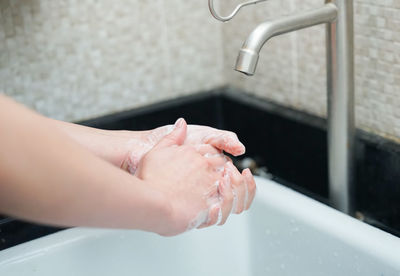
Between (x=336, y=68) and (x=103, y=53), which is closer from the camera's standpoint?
(x=336, y=68)

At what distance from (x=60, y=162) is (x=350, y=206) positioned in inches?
24.7

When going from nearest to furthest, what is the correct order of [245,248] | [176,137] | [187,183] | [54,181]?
[54,181], [187,183], [176,137], [245,248]

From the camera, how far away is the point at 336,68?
998 mm

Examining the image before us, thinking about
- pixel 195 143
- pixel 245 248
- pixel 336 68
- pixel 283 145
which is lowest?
pixel 245 248

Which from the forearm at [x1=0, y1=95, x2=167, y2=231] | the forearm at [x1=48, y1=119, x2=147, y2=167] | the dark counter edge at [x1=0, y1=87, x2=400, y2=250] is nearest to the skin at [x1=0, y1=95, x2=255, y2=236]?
the forearm at [x1=0, y1=95, x2=167, y2=231]

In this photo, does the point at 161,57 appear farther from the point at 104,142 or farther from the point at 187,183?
the point at 187,183

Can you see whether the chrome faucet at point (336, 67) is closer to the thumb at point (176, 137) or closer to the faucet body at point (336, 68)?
the faucet body at point (336, 68)

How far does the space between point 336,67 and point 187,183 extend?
13.2 inches

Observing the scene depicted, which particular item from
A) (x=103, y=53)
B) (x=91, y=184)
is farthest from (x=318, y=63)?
(x=91, y=184)

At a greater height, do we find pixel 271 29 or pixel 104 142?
pixel 271 29

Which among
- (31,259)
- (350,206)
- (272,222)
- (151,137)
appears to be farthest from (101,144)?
(350,206)

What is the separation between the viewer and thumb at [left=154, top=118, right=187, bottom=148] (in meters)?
0.93

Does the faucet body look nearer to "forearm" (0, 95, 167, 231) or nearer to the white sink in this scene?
the white sink

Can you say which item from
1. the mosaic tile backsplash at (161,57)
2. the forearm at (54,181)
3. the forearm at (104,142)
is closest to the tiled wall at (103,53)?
the mosaic tile backsplash at (161,57)
